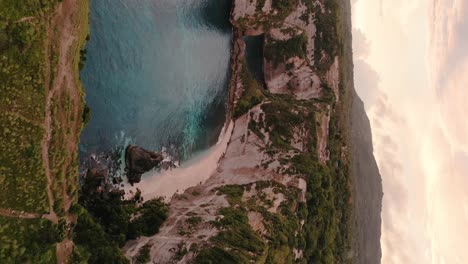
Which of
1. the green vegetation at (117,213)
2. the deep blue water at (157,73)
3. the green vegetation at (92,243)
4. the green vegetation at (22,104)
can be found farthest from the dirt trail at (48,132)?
the deep blue water at (157,73)

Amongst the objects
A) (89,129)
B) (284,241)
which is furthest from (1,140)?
(284,241)

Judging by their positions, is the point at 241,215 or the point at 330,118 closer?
the point at 241,215

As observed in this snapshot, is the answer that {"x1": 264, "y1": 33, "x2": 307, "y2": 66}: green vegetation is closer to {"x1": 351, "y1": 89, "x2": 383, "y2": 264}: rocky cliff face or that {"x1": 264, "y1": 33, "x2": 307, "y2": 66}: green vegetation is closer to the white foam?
the white foam

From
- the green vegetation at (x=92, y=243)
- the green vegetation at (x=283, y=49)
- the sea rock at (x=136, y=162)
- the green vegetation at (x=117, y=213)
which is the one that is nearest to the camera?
the green vegetation at (x=92, y=243)

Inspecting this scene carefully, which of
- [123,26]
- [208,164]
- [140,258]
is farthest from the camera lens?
[208,164]

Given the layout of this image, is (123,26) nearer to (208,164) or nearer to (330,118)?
(208,164)

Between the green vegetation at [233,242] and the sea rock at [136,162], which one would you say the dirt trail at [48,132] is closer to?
the green vegetation at [233,242]

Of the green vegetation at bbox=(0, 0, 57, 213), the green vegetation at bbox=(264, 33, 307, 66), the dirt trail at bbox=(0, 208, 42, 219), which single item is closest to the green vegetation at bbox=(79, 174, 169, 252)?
the dirt trail at bbox=(0, 208, 42, 219)
